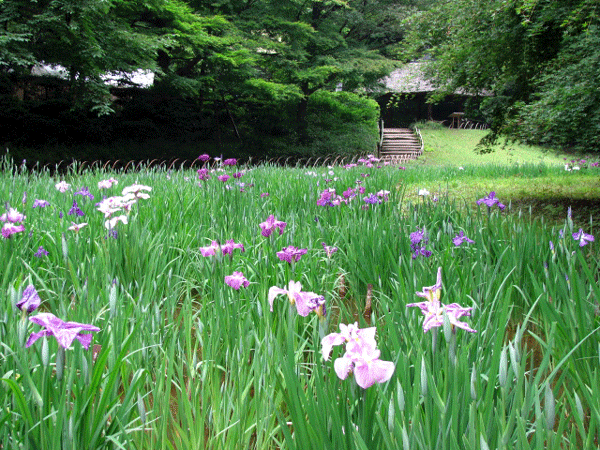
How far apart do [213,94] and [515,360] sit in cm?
1723

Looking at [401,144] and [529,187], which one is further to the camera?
[401,144]

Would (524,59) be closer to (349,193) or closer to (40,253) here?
(349,193)

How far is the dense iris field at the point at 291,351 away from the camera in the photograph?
843 mm

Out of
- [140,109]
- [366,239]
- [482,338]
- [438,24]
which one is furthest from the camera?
[140,109]

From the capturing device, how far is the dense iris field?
2.77ft

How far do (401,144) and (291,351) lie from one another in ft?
86.9

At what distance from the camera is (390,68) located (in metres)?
19.0

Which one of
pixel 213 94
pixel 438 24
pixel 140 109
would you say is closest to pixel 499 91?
pixel 438 24

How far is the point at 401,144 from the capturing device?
2634 cm

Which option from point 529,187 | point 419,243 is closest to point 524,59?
point 529,187

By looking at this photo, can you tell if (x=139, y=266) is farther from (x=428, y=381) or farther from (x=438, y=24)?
(x=438, y=24)

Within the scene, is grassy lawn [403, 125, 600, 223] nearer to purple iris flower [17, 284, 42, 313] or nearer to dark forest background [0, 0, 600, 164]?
dark forest background [0, 0, 600, 164]

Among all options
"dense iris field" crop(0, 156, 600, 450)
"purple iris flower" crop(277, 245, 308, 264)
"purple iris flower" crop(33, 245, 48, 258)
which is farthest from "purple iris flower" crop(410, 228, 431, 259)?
"purple iris flower" crop(33, 245, 48, 258)

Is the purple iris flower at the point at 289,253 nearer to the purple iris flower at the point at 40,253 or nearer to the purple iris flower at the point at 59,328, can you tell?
the purple iris flower at the point at 59,328
